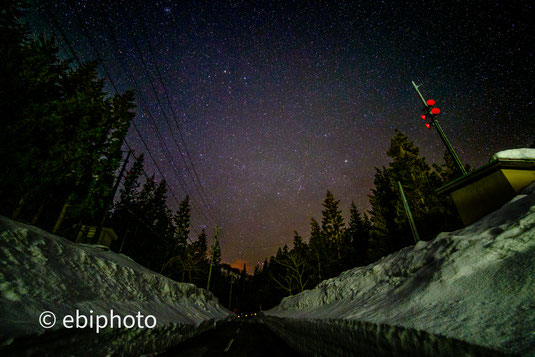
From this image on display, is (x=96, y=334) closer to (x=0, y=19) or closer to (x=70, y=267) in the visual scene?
(x=70, y=267)

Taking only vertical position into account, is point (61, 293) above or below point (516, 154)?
below

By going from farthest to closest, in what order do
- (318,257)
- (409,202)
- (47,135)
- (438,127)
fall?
(318,257) < (409,202) < (47,135) < (438,127)

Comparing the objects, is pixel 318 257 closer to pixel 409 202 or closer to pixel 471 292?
pixel 409 202

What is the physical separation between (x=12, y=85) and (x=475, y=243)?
20.1 m

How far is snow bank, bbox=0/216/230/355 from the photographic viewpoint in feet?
9.60

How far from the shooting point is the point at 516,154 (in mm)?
6262

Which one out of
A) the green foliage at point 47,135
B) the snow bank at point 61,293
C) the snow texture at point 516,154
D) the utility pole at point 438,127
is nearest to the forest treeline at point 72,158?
the green foliage at point 47,135

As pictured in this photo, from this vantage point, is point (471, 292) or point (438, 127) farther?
point (438, 127)

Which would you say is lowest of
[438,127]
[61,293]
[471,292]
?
[471,292]

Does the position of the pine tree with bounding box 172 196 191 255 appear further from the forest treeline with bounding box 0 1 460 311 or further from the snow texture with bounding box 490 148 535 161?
the snow texture with bounding box 490 148 535 161

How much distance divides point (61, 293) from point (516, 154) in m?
12.6

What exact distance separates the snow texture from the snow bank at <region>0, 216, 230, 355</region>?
11.5 meters

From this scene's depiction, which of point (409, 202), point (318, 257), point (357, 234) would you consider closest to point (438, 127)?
point (409, 202)

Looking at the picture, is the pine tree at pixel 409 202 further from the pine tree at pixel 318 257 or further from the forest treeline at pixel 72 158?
the pine tree at pixel 318 257
